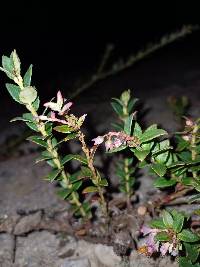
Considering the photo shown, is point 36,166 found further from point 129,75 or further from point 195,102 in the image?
point 129,75

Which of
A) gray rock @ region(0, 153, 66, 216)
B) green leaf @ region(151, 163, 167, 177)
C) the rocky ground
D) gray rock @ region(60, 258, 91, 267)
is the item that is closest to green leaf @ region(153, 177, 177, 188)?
green leaf @ region(151, 163, 167, 177)

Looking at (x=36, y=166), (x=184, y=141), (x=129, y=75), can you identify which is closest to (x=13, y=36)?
(x=129, y=75)

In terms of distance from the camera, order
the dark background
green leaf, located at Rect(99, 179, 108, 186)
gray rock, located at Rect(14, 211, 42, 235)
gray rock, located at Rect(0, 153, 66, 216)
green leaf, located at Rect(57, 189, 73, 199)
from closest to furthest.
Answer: green leaf, located at Rect(99, 179, 108, 186) → green leaf, located at Rect(57, 189, 73, 199) → gray rock, located at Rect(14, 211, 42, 235) → gray rock, located at Rect(0, 153, 66, 216) → the dark background

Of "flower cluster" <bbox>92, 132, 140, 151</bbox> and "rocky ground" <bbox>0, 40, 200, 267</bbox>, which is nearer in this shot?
"flower cluster" <bbox>92, 132, 140, 151</bbox>

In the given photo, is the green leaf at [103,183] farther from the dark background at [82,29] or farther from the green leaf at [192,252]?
the dark background at [82,29]

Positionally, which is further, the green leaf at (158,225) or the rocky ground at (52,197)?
the rocky ground at (52,197)

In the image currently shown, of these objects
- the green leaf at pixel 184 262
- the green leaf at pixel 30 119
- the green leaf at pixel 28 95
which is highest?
the green leaf at pixel 28 95

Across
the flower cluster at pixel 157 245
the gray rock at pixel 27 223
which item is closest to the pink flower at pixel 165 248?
the flower cluster at pixel 157 245

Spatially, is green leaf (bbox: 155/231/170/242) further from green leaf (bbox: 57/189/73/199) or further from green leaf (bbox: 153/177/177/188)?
green leaf (bbox: 57/189/73/199)
